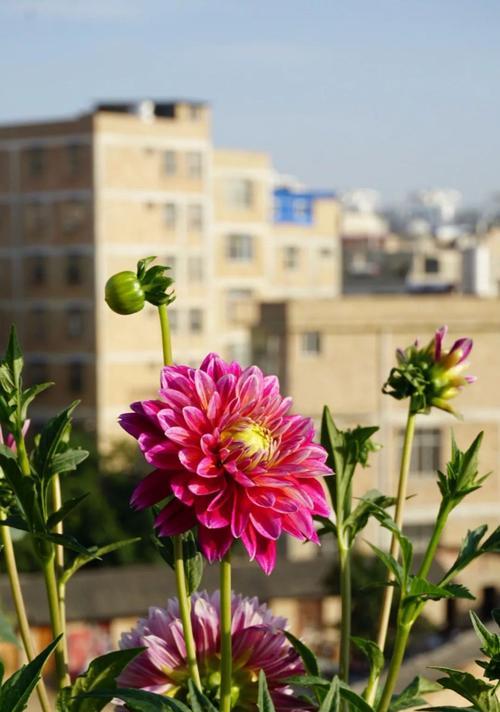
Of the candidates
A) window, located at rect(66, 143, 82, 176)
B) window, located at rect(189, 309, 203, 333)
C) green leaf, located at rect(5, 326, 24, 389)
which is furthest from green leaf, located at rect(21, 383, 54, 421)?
window, located at rect(189, 309, 203, 333)

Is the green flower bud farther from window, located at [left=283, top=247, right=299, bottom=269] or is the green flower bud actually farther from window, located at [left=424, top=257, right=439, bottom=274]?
window, located at [left=424, top=257, right=439, bottom=274]

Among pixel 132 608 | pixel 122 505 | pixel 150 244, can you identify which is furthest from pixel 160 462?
pixel 150 244

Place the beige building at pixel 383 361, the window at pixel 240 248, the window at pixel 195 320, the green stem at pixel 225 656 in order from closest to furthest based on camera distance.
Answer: the green stem at pixel 225 656
the beige building at pixel 383 361
the window at pixel 195 320
the window at pixel 240 248

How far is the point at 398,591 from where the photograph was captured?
0.95 metres

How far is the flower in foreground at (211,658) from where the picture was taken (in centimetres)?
93

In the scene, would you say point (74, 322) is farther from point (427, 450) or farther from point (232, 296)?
point (427, 450)

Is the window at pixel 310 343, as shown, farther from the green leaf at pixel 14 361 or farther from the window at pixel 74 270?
the green leaf at pixel 14 361

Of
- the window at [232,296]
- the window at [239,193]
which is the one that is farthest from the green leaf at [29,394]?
the window at [239,193]

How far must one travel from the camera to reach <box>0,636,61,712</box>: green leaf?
2.47ft

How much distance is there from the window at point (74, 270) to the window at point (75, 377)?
1.54 meters

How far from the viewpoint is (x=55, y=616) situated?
2.93 feet

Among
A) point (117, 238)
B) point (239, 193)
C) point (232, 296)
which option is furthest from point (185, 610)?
point (239, 193)

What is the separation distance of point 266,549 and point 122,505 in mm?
17457

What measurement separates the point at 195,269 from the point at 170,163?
6.89 feet
